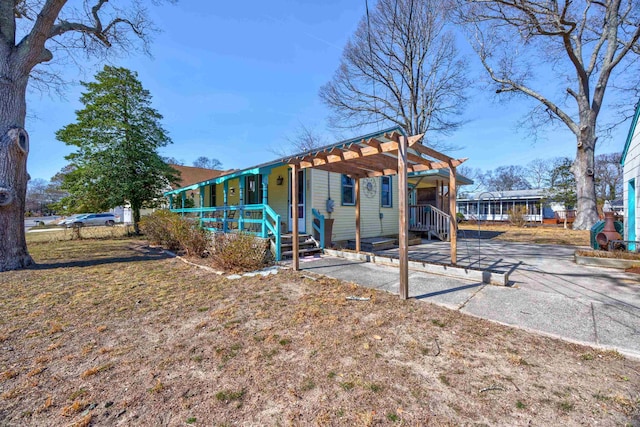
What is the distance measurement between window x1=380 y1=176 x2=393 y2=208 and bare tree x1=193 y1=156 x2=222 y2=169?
180 feet

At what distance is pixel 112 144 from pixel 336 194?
12.8 meters

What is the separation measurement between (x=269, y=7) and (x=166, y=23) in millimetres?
4594

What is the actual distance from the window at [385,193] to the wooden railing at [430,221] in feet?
5.65

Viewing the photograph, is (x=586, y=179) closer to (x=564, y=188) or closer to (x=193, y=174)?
(x=564, y=188)

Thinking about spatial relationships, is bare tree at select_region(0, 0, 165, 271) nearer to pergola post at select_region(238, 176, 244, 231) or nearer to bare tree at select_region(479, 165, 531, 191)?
pergola post at select_region(238, 176, 244, 231)

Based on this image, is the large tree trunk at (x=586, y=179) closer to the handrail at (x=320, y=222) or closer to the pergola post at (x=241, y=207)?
the handrail at (x=320, y=222)

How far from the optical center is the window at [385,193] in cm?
1140

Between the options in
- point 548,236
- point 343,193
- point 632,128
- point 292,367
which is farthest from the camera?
point 548,236

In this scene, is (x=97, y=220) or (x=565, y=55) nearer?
(x=565, y=55)

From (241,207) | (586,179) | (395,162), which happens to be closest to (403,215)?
(395,162)

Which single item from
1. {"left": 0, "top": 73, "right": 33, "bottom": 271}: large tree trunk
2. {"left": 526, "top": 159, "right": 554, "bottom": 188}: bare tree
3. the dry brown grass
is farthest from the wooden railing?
{"left": 526, "top": 159, "right": 554, "bottom": 188}: bare tree

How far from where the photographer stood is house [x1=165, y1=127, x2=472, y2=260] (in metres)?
5.98

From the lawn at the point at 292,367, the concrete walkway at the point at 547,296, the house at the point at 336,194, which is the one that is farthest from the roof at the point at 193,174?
the lawn at the point at 292,367

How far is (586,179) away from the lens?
1509 cm
